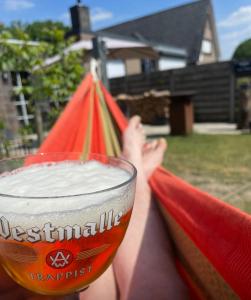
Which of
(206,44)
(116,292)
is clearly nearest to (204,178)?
(116,292)

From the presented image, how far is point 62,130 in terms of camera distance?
1408 millimetres

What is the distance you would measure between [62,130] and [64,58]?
90.9 inches

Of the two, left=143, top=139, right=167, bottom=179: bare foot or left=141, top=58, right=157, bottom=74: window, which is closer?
left=143, top=139, right=167, bottom=179: bare foot

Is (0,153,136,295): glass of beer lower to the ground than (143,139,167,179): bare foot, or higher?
higher

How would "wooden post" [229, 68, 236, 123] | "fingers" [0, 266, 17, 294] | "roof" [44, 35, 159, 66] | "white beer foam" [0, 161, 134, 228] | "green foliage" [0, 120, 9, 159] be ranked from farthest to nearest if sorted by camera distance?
"wooden post" [229, 68, 236, 123], "roof" [44, 35, 159, 66], "green foliage" [0, 120, 9, 159], "fingers" [0, 266, 17, 294], "white beer foam" [0, 161, 134, 228]

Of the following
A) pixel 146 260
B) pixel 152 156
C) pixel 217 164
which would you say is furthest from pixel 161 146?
pixel 217 164

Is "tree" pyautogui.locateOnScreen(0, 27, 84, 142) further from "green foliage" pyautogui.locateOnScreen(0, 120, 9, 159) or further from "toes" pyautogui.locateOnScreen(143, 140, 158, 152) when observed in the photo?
"toes" pyautogui.locateOnScreen(143, 140, 158, 152)

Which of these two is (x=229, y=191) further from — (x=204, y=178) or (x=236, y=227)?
(x=236, y=227)

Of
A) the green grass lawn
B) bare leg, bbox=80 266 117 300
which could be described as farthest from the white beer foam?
the green grass lawn

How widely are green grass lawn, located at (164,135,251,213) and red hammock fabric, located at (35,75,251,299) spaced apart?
147 centimetres

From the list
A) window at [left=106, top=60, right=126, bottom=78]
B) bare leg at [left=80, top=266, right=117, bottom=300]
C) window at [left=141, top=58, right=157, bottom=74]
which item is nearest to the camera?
bare leg at [left=80, top=266, right=117, bottom=300]

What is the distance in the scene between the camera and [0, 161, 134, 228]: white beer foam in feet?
1.30

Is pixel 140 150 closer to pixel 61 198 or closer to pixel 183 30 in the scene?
pixel 61 198

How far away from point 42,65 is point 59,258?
3228 mm
